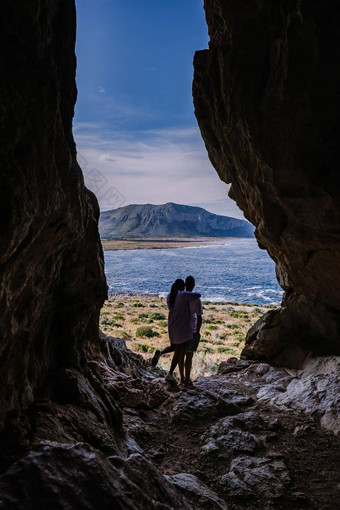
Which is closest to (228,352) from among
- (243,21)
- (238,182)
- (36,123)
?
(238,182)

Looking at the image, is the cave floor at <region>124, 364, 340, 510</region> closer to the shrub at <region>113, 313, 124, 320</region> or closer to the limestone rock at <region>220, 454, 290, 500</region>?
the limestone rock at <region>220, 454, 290, 500</region>

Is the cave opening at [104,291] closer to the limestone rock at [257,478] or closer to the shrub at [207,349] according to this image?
the limestone rock at [257,478]

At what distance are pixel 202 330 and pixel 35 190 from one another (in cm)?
3820

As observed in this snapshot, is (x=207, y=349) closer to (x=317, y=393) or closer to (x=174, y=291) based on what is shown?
(x=317, y=393)

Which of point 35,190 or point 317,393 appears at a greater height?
point 35,190

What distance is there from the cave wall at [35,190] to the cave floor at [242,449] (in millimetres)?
2711

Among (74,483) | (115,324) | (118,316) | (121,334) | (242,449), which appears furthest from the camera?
(118,316)

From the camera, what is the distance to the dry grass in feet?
93.3

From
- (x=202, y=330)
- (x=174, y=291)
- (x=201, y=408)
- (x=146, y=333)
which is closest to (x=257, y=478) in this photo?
(x=201, y=408)

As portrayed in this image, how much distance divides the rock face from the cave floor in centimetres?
504

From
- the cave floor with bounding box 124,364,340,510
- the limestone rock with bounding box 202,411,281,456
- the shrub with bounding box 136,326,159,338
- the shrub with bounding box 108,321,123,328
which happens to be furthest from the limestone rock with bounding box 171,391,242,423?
the shrub with bounding box 108,321,123,328

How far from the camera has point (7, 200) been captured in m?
3.68

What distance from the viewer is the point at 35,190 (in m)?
4.15

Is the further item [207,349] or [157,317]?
[157,317]
